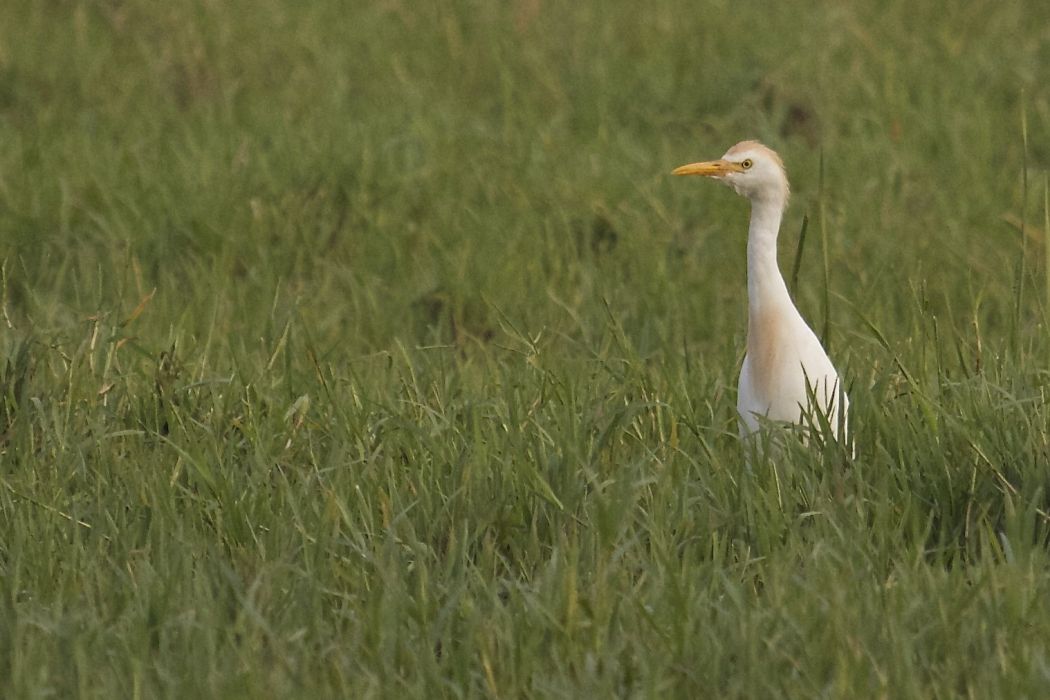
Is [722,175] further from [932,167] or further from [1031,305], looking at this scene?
[932,167]

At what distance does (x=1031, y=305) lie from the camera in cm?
488

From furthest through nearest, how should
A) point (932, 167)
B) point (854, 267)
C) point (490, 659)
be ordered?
point (932, 167), point (854, 267), point (490, 659)

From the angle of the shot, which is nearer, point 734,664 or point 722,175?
point 734,664

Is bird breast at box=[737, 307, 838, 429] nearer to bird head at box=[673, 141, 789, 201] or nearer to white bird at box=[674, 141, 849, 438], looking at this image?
white bird at box=[674, 141, 849, 438]

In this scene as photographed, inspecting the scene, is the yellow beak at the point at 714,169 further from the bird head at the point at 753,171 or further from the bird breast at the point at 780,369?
the bird breast at the point at 780,369

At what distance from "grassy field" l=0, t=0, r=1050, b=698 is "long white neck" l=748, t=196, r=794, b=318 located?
0.39 ft

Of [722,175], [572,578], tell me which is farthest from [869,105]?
[572,578]

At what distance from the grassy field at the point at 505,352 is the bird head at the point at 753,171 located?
0.14 metres

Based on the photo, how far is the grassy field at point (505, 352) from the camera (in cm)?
282

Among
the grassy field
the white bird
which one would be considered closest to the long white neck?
the white bird

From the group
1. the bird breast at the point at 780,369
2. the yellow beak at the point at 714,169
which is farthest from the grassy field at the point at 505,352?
the yellow beak at the point at 714,169

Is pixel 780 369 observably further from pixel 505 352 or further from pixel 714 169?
pixel 505 352

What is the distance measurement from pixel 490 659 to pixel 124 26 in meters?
5.50

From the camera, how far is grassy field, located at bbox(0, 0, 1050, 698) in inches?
111
